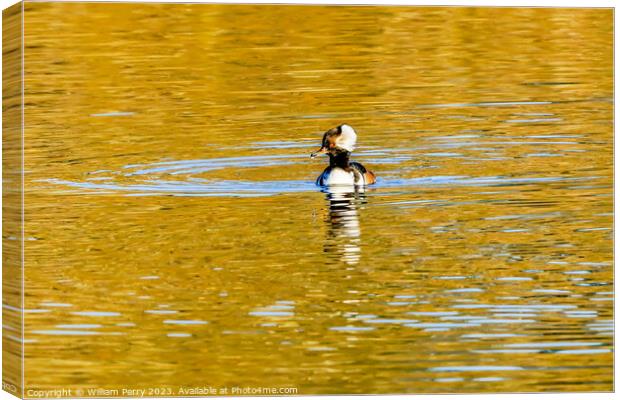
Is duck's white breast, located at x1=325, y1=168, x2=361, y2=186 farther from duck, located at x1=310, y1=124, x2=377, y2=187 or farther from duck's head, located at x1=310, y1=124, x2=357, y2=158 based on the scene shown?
duck's head, located at x1=310, y1=124, x2=357, y2=158

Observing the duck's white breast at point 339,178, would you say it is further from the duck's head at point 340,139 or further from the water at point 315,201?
the duck's head at point 340,139

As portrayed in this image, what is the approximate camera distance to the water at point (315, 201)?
13461mm

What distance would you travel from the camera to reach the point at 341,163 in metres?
20.3

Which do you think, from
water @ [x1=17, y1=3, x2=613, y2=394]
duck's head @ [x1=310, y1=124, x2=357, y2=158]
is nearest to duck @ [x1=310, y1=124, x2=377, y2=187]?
duck's head @ [x1=310, y1=124, x2=357, y2=158]

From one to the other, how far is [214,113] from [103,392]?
8563 mm

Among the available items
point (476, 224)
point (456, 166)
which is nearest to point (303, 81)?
point (456, 166)

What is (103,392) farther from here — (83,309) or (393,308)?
(393,308)

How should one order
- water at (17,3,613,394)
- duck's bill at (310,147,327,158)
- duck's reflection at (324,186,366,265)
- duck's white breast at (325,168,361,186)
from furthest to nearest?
duck's bill at (310,147,327,158), duck's white breast at (325,168,361,186), duck's reflection at (324,186,366,265), water at (17,3,613,394)

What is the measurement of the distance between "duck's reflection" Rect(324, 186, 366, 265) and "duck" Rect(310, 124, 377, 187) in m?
0.23

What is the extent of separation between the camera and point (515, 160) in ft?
65.4

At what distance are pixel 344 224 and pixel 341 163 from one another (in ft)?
10.5

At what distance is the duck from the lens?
64.9ft

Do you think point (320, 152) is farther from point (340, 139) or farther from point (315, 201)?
point (315, 201)

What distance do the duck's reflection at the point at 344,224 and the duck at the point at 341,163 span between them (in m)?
0.23
